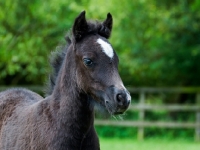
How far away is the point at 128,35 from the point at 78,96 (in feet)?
50.9

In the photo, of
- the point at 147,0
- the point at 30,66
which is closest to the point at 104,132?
the point at 30,66

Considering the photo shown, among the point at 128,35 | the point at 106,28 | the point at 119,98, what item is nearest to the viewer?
the point at 119,98

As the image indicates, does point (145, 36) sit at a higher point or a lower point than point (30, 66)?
higher

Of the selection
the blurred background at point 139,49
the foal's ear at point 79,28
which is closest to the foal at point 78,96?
the foal's ear at point 79,28

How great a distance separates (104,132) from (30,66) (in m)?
3.51

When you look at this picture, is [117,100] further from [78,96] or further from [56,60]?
[56,60]

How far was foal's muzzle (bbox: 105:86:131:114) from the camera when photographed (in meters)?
5.17

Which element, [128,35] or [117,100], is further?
[128,35]

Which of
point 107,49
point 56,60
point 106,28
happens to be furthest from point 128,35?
point 107,49

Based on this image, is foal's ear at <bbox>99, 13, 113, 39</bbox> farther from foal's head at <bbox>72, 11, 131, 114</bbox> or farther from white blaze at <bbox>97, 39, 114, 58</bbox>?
white blaze at <bbox>97, 39, 114, 58</bbox>

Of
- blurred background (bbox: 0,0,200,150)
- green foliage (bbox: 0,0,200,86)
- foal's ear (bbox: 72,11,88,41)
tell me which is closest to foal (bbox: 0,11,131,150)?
foal's ear (bbox: 72,11,88,41)

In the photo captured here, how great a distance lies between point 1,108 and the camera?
22.4 ft

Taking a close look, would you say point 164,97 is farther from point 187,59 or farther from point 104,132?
point 104,132

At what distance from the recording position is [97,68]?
5406mm
